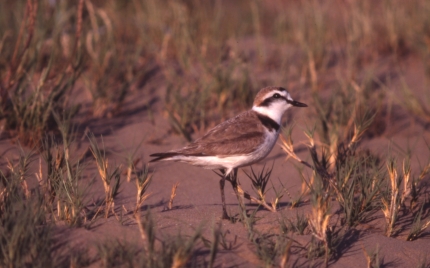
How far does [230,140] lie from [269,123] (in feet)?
1.41

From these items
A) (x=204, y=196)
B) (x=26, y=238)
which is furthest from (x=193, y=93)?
(x=26, y=238)

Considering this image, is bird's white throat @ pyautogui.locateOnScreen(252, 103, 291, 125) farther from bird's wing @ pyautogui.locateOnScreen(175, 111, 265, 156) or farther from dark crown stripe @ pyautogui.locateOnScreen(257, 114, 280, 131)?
bird's wing @ pyautogui.locateOnScreen(175, 111, 265, 156)

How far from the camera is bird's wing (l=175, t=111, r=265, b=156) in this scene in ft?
14.6

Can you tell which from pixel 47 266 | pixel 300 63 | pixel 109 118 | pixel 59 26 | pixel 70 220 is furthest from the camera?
pixel 300 63

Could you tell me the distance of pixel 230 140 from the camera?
4.54 m

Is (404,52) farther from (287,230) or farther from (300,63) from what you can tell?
(287,230)

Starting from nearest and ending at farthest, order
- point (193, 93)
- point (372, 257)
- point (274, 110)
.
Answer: point (372, 257)
point (274, 110)
point (193, 93)

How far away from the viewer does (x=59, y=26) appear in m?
6.91

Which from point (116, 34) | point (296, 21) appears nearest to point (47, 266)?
point (116, 34)

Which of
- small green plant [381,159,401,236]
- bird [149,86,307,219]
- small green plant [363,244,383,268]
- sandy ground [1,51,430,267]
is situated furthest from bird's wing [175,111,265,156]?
small green plant [363,244,383,268]

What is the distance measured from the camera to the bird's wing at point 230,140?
4465 mm

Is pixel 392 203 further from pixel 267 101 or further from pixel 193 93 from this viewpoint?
pixel 193 93

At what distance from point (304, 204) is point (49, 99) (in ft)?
8.27

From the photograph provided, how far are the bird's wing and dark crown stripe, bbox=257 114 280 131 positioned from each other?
0.07 m
